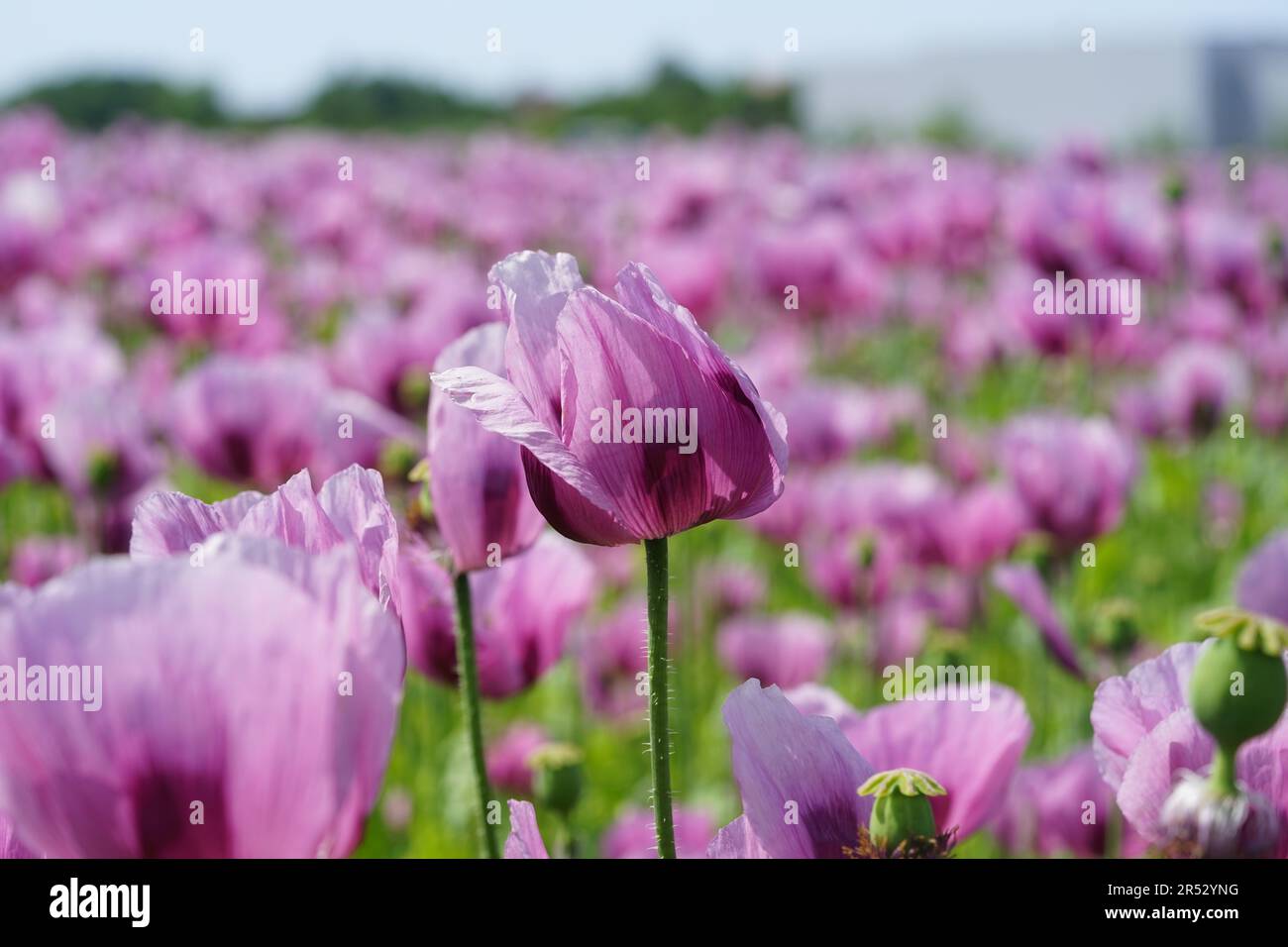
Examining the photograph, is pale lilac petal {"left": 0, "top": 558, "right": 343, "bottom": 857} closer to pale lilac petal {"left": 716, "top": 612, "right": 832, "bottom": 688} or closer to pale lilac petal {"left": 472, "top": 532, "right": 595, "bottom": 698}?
pale lilac petal {"left": 472, "top": 532, "right": 595, "bottom": 698}

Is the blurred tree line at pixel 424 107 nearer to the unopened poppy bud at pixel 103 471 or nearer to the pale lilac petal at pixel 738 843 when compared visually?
the unopened poppy bud at pixel 103 471

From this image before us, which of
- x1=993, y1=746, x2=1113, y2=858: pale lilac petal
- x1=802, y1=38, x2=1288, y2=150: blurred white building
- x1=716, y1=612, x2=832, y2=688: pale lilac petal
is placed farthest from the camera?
x1=802, y1=38, x2=1288, y2=150: blurred white building

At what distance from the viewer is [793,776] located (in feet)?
2.45

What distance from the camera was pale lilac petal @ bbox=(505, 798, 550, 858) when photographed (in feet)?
2.16

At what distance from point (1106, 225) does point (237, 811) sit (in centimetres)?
305

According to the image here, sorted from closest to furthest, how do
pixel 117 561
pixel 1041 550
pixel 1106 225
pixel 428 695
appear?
pixel 117 561, pixel 1041 550, pixel 428 695, pixel 1106 225

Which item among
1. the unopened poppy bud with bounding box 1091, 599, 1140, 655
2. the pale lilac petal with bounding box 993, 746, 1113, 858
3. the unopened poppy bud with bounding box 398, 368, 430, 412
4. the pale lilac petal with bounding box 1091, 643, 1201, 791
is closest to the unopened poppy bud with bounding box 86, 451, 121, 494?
the unopened poppy bud with bounding box 398, 368, 430, 412

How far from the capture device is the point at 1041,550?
2.48 meters

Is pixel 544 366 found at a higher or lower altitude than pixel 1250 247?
lower

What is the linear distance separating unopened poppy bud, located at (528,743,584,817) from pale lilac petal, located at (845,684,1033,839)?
0.49 metres

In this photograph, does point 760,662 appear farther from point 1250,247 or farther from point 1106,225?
point 1250,247

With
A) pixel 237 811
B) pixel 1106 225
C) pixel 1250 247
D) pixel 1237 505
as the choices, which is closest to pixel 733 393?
pixel 237 811

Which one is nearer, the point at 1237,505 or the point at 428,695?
the point at 428,695

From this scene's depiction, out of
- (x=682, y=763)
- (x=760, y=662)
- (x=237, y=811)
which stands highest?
(x=237, y=811)
